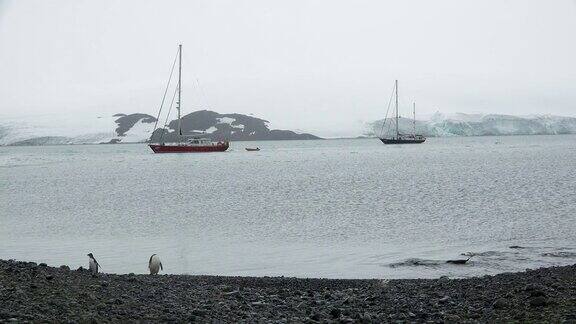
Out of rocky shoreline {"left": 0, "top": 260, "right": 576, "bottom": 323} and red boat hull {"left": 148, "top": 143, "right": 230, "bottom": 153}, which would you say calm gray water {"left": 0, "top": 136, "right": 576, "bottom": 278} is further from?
red boat hull {"left": 148, "top": 143, "right": 230, "bottom": 153}

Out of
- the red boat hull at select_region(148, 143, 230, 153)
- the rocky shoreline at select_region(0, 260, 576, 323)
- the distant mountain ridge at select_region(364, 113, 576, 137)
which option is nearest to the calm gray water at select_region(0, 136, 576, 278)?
the rocky shoreline at select_region(0, 260, 576, 323)

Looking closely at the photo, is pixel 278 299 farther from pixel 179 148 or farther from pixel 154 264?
pixel 179 148

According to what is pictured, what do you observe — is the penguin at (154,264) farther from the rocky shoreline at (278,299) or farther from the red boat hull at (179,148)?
the red boat hull at (179,148)

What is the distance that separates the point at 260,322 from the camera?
975 cm

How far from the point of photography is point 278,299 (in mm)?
11609

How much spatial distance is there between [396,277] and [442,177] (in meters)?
36.7

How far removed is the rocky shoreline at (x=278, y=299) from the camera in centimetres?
960

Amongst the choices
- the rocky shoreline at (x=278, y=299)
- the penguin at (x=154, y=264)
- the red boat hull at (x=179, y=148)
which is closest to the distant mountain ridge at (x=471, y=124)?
the red boat hull at (x=179, y=148)

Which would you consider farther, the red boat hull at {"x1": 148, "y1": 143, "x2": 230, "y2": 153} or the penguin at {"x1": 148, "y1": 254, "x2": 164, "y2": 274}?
the red boat hull at {"x1": 148, "y1": 143, "x2": 230, "y2": 153}


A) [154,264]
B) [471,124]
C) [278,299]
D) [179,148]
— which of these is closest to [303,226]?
[154,264]

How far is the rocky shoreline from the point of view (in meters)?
9.60

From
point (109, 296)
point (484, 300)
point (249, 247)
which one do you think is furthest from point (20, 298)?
point (249, 247)

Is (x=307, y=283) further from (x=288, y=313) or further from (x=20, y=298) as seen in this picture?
(x=20, y=298)

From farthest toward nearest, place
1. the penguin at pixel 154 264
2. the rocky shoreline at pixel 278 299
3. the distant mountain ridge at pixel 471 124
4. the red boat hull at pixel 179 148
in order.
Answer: the distant mountain ridge at pixel 471 124, the red boat hull at pixel 179 148, the penguin at pixel 154 264, the rocky shoreline at pixel 278 299
